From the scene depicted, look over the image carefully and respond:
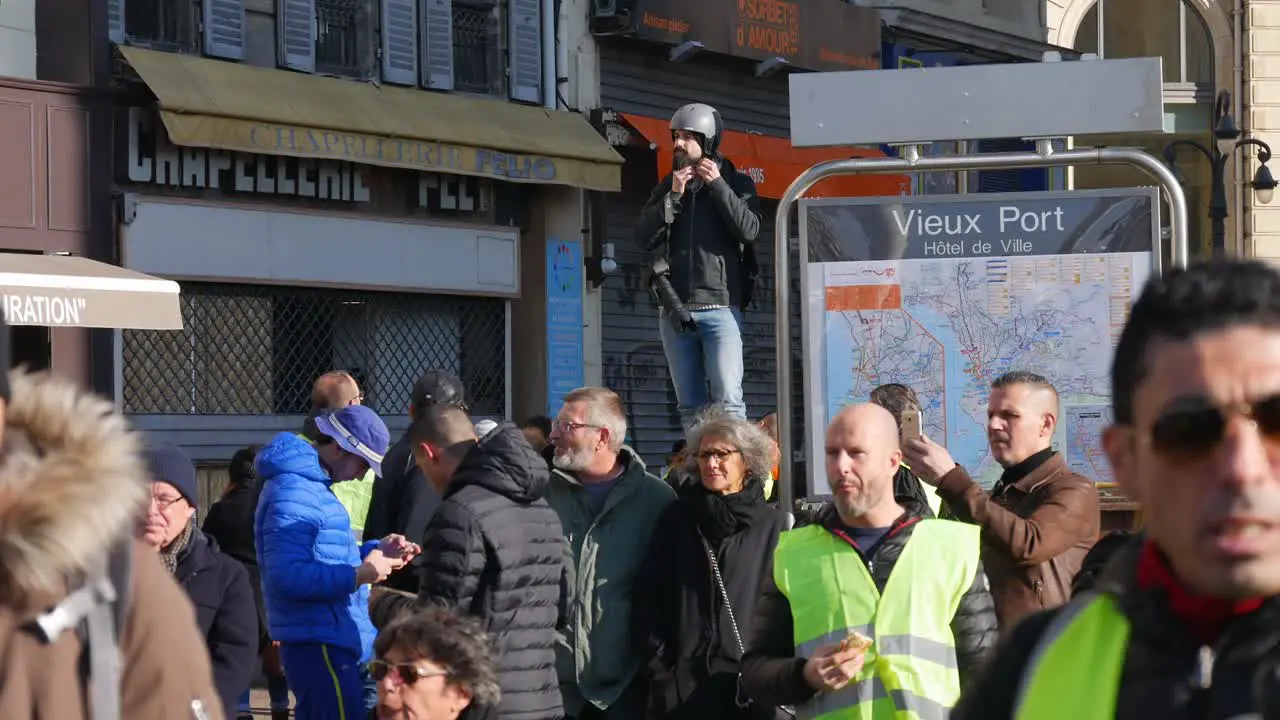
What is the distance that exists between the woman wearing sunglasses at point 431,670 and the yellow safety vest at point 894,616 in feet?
2.74

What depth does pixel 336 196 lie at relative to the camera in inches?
669

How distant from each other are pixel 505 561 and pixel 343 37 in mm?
11829

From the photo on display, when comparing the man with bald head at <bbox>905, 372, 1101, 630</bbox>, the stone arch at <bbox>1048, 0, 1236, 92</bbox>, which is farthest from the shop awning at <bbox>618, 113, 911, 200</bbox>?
the man with bald head at <bbox>905, 372, 1101, 630</bbox>

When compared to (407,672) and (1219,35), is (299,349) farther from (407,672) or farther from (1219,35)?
(1219,35)

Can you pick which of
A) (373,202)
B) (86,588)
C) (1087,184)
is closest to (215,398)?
(373,202)

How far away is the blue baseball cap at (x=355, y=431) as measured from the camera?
27.1ft

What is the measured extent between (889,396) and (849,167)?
0.83 m

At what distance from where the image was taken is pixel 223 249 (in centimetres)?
1606

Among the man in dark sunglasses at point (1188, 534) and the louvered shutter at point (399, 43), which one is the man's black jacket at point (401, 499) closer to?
the man in dark sunglasses at point (1188, 534)

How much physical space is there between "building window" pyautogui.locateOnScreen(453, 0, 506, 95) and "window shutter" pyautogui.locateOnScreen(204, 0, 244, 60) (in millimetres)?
2636

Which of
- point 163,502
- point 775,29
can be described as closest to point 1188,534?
point 163,502

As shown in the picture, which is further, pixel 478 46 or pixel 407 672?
pixel 478 46

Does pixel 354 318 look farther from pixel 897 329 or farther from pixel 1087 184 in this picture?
pixel 1087 184

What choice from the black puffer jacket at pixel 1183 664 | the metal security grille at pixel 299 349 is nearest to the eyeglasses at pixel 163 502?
the black puffer jacket at pixel 1183 664
